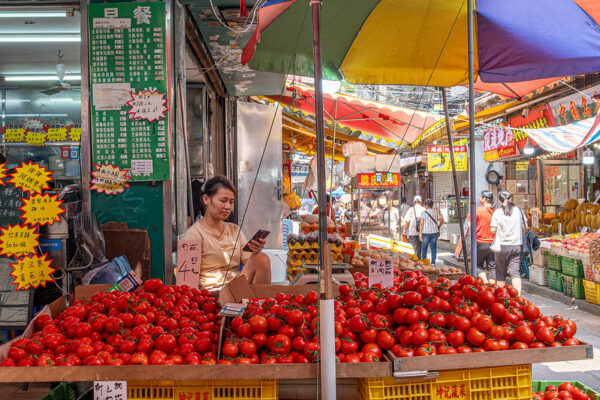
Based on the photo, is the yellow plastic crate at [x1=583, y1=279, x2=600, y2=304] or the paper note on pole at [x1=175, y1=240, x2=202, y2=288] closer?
the paper note on pole at [x1=175, y1=240, x2=202, y2=288]

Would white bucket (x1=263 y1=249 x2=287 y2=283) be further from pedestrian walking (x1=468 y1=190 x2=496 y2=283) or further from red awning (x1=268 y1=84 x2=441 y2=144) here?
pedestrian walking (x1=468 y1=190 x2=496 y2=283)

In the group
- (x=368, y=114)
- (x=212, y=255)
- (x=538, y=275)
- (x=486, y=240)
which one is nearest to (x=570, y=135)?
(x=486, y=240)

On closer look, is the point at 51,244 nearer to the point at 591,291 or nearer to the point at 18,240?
the point at 18,240

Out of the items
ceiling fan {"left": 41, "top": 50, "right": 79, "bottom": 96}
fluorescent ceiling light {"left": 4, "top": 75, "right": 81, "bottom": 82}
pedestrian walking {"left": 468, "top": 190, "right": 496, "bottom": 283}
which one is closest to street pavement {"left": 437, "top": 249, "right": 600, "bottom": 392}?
pedestrian walking {"left": 468, "top": 190, "right": 496, "bottom": 283}

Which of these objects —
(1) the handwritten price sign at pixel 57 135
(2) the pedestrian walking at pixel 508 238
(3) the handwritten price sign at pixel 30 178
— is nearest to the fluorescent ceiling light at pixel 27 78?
(1) the handwritten price sign at pixel 57 135

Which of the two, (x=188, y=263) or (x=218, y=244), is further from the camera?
(x=218, y=244)

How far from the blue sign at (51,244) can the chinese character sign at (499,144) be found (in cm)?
1251

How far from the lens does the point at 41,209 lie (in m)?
3.80

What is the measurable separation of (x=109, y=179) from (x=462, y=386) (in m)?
3.72

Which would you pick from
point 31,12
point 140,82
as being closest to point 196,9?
point 140,82

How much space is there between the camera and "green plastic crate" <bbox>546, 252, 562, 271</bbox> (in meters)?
9.75

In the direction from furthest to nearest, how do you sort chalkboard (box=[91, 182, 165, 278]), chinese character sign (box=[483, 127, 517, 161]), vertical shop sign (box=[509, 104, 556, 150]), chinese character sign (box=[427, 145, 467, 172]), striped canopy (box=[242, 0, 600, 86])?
chinese character sign (box=[427, 145, 467, 172]), chinese character sign (box=[483, 127, 517, 161]), vertical shop sign (box=[509, 104, 556, 150]), chalkboard (box=[91, 182, 165, 278]), striped canopy (box=[242, 0, 600, 86])

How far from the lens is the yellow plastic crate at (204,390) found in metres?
2.34

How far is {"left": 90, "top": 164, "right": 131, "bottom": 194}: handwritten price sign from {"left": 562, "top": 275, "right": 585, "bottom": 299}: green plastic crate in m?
8.33
